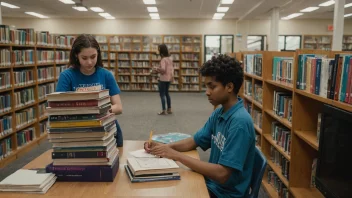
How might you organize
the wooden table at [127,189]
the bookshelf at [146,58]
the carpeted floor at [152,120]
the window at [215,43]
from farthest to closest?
the window at [215,43] < the bookshelf at [146,58] < the carpeted floor at [152,120] < the wooden table at [127,189]

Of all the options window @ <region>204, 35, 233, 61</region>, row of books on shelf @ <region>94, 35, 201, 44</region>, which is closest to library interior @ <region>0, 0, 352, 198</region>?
row of books on shelf @ <region>94, 35, 201, 44</region>

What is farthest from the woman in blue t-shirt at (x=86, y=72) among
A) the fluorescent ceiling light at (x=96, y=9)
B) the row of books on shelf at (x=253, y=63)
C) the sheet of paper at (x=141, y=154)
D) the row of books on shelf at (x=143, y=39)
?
the row of books on shelf at (x=143, y=39)

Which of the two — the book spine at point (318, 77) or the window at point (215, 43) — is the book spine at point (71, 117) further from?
the window at point (215, 43)

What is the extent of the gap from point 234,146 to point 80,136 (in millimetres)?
713

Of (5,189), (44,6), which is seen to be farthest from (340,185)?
(44,6)

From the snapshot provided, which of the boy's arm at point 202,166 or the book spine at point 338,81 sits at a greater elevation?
the book spine at point 338,81

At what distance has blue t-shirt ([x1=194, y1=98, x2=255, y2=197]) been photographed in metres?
1.42

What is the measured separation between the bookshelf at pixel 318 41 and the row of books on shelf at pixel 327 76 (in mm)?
10698

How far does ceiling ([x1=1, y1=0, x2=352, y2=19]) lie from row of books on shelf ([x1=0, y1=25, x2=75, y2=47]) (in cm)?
340

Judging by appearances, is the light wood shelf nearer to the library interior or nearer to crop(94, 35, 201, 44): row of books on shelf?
the library interior

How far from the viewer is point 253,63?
404 centimetres

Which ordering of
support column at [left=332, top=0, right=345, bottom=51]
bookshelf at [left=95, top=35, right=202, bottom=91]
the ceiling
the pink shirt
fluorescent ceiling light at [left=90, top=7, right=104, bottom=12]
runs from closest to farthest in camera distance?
1. support column at [left=332, top=0, right=345, bottom=51]
2. the pink shirt
3. the ceiling
4. fluorescent ceiling light at [left=90, top=7, right=104, bottom=12]
5. bookshelf at [left=95, top=35, right=202, bottom=91]

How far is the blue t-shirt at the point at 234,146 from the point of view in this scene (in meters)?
1.42

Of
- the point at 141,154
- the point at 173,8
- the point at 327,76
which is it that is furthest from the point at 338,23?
the point at 173,8
